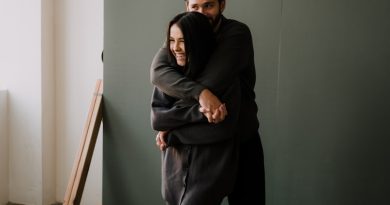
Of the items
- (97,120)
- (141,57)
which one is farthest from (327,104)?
(97,120)

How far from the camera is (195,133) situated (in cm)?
112

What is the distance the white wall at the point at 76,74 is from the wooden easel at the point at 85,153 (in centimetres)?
26

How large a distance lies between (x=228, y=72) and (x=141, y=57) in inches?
39.6

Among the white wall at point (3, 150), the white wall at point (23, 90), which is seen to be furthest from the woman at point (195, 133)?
the white wall at point (3, 150)

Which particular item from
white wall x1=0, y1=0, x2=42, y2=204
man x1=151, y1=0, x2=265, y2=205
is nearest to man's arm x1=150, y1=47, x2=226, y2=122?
man x1=151, y1=0, x2=265, y2=205

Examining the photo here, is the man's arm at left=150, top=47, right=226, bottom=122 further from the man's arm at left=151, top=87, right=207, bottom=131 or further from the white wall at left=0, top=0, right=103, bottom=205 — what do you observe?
the white wall at left=0, top=0, right=103, bottom=205

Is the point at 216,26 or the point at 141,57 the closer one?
the point at 216,26

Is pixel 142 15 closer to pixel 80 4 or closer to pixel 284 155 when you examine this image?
pixel 80 4

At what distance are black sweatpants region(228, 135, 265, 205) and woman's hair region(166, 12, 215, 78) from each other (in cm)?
37

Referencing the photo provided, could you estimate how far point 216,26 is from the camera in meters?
1.23

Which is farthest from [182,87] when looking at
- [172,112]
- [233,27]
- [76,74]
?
[76,74]

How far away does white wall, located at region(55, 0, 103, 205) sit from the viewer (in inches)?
90.2

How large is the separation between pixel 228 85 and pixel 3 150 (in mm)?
2005

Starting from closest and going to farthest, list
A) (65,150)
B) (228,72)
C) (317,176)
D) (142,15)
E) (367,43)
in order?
(228,72)
(367,43)
(317,176)
(142,15)
(65,150)
